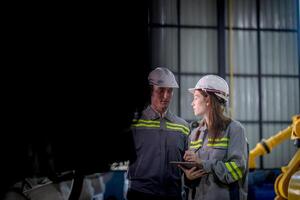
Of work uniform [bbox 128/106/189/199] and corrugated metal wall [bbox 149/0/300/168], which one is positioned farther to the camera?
corrugated metal wall [bbox 149/0/300/168]

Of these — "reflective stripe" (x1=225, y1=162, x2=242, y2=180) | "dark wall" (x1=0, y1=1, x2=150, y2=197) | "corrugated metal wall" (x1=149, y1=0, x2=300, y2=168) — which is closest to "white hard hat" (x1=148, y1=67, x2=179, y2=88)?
"reflective stripe" (x1=225, y1=162, x2=242, y2=180)

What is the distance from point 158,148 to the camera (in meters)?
3.06

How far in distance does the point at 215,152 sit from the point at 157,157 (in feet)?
1.30

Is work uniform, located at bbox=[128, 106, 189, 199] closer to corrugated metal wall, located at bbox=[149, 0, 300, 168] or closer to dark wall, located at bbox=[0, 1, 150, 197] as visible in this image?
dark wall, located at bbox=[0, 1, 150, 197]

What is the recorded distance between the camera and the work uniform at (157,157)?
3000 mm

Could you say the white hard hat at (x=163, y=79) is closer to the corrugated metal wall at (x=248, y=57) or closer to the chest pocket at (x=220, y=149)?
the chest pocket at (x=220, y=149)

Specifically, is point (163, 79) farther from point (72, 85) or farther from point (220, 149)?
point (72, 85)

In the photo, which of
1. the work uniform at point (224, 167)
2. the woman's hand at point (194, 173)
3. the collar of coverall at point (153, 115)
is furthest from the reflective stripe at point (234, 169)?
the collar of coverall at point (153, 115)

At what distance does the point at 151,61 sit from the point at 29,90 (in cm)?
35

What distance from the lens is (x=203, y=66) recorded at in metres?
10.5

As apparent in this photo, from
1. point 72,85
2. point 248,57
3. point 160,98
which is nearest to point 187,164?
point 160,98

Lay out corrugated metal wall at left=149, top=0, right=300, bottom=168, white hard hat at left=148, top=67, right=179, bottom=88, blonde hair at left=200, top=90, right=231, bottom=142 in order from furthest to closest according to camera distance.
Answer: corrugated metal wall at left=149, top=0, right=300, bottom=168
white hard hat at left=148, top=67, right=179, bottom=88
blonde hair at left=200, top=90, right=231, bottom=142

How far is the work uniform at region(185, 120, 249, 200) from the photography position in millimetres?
2836

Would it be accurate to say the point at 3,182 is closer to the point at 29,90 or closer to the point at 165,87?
the point at 29,90
